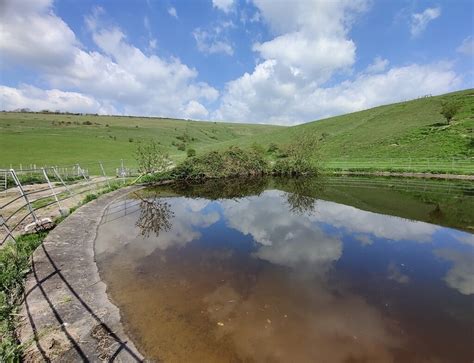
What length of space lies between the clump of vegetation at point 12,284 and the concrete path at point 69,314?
0.15 meters

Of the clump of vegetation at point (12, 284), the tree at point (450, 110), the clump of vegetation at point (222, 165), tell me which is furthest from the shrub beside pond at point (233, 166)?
the tree at point (450, 110)

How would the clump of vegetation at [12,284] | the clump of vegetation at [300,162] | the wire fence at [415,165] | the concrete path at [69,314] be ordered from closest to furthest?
the clump of vegetation at [12,284]
the concrete path at [69,314]
the wire fence at [415,165]
the clump of vegetation at [300,162]

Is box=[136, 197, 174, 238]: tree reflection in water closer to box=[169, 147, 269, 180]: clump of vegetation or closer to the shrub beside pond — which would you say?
the shrub beside pond

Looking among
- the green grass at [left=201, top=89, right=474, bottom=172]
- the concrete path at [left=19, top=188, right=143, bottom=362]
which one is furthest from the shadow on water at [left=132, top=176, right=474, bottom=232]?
the concrete path at [left=19, top=188, right=143, bottom=362]

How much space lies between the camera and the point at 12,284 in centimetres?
585

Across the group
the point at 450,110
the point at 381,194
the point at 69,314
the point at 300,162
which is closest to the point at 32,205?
the point at 69,314

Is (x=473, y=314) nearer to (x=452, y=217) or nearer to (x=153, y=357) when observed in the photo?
(x=153, y=357)

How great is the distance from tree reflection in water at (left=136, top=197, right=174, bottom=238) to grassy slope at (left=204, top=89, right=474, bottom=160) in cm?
2187

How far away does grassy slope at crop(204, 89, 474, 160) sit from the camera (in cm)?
3312

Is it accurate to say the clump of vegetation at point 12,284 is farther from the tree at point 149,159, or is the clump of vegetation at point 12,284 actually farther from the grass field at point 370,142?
the grass field at point 370,142

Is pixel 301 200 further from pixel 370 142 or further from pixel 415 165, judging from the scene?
pixel 370 142

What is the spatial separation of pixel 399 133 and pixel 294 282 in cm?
4055

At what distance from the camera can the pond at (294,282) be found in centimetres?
477

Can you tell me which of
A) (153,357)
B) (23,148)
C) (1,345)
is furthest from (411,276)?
(23,148)
